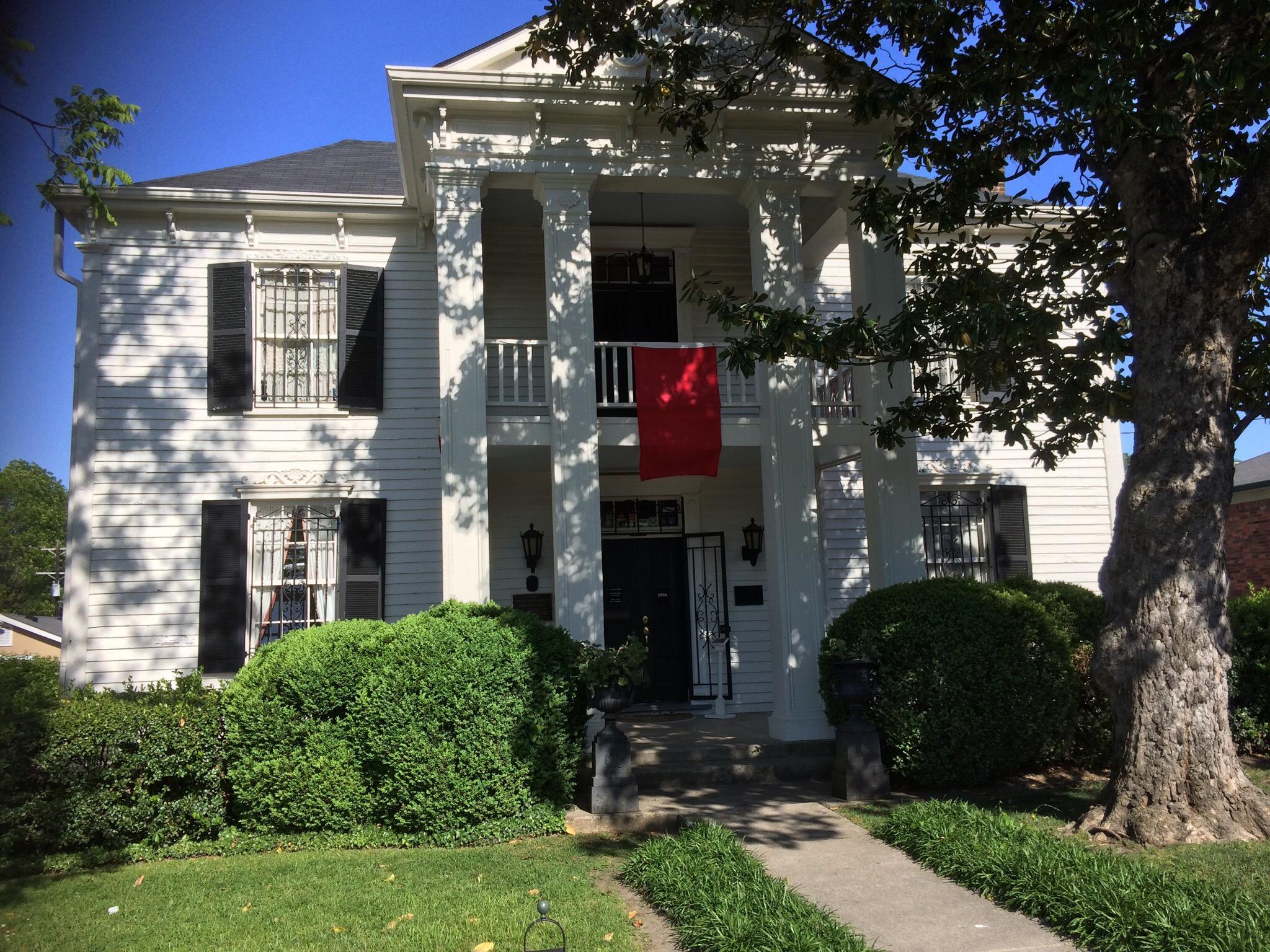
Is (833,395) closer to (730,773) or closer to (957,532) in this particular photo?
(957,532)

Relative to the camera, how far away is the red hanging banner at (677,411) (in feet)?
34.4

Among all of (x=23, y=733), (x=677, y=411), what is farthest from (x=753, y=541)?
(x=23, y=733)

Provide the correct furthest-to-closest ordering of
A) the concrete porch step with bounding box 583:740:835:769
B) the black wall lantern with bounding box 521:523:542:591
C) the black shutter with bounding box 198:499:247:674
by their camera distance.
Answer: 1. the black wall lantern with bounding box 521:523:542:591
2. the black shutter with bounding box 198:499:247:674
3. the concrete porch step with bounding box 583:740:835:769

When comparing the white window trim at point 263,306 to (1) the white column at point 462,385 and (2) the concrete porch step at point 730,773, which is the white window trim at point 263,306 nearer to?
(1) the white column at point 462,385

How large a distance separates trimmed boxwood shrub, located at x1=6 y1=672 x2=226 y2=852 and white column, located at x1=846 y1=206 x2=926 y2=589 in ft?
22.8

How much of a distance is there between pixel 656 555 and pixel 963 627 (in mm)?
5189

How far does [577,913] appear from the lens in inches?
221

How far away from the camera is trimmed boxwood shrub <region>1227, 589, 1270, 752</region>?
973 cm

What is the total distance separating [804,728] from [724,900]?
4829 mm

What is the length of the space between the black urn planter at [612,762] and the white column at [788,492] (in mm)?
2593

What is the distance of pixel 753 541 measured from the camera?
507 inches

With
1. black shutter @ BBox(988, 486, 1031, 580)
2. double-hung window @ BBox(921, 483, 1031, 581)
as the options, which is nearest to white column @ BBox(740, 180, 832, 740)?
double-hung window @ BBox(921, 483, 1031, 581)

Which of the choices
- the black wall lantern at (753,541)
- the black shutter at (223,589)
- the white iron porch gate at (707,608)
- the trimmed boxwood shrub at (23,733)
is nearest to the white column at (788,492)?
the white iron porch gate at (707,608)

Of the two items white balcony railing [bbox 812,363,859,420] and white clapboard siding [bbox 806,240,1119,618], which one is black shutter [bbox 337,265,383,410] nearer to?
white balcony railing [bbox 812,363,859,420]
